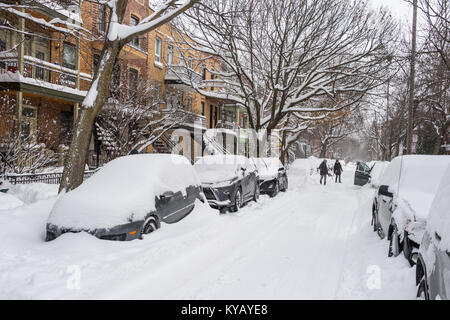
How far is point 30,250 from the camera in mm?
5219

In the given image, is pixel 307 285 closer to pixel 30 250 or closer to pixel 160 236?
pixel 160 236

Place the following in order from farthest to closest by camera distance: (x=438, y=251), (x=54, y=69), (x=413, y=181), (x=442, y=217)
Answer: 1. (x=54, y=69)
2. (x=413, y=181)
3. (x=442, y=217)
4. (x=438, y=251)

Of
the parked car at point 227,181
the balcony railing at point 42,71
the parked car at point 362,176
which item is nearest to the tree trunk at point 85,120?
the parked car at point 227,181

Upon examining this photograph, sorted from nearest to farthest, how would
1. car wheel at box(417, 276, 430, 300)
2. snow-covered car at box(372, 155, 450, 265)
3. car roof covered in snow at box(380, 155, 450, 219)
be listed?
car wheel at box(417, 276, 430, 300) < snow-covered car at box(372, 155, 450, 265) < car roof covered in snow at box(380, 155, 450, 219)

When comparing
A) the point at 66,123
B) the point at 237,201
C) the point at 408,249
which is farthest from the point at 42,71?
the point at 408,249

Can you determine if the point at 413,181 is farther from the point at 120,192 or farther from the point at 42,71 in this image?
the point at 42,71

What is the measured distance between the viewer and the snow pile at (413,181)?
5.07m

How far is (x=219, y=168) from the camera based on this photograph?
1072 cm

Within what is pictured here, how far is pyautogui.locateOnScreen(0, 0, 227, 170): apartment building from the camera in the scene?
1246 cm

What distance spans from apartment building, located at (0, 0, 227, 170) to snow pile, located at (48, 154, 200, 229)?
5.26 meters

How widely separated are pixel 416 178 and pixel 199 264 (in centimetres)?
439

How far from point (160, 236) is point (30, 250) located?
83.4 inches

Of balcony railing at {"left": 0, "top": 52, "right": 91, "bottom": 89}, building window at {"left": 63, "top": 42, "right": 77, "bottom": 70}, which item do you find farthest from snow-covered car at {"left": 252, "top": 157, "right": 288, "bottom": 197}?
building window at {"left": 63, "top": 42, "right": 77, "bottom": 70}

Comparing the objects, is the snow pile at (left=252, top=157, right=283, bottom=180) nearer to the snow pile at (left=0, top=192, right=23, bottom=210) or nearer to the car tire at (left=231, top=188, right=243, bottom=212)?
the car tire at (left=231, top=188, right=243, bottom=212)
